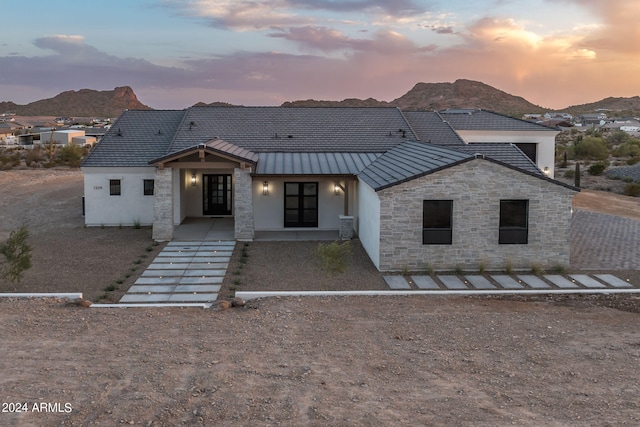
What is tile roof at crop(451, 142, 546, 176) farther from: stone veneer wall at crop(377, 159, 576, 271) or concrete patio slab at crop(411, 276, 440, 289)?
concrete patio slab at crop(411, 276, 440, 289)

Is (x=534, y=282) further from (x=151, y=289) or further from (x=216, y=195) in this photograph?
(x=216, y=195)

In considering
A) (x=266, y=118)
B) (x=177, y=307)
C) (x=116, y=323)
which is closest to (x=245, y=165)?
(x=266, y=118)

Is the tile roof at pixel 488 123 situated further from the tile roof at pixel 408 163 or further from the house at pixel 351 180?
the tile roof at pixel 408 163

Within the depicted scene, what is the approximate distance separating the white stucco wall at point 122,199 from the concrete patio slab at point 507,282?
13.4 m

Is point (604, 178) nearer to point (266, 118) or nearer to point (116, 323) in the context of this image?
point (266, 118)

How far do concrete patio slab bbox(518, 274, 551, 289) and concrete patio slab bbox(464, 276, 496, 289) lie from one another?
971 millimetres

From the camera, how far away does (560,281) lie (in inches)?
569

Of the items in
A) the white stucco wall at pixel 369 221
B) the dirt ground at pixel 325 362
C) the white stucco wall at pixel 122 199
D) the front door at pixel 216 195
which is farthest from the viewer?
the front door at pixel 216 195

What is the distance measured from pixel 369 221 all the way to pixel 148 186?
9.57m

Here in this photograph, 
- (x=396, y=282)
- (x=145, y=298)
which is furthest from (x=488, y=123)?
(x=145, y=298)

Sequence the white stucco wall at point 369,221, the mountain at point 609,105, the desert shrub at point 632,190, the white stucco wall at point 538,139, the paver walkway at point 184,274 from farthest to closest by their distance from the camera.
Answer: the mountain at point 609,105 < the desert shrub at point 632,190 < the white stucco wall at point 538,139 < the white stucco wall at point 369,221 < the paver walkway at point 184,274

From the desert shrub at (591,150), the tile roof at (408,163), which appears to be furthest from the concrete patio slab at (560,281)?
the desert shrub at (591,150)

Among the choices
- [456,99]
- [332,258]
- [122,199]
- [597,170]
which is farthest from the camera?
[456,99]

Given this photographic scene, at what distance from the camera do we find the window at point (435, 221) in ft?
50.2
